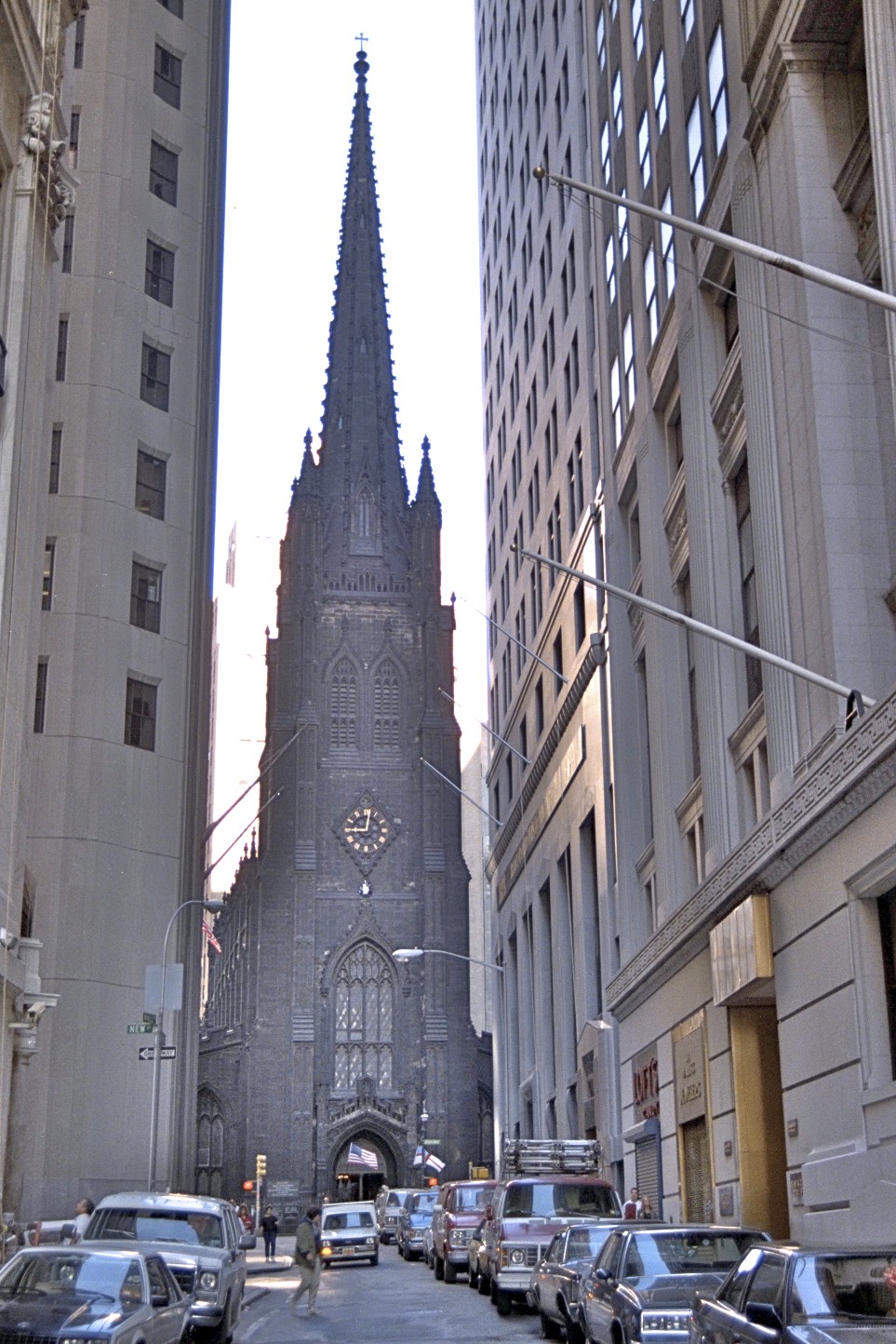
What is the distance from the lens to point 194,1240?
19.4 metres

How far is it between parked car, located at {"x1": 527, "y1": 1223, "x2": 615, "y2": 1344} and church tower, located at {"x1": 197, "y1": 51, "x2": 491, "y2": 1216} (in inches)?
2645

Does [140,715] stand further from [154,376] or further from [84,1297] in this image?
[84,1297]

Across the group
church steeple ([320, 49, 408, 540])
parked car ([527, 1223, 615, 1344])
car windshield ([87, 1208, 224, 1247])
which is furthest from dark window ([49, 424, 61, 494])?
church steeple ([320, 49, 408, 540])

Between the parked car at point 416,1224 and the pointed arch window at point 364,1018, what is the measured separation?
140 feet

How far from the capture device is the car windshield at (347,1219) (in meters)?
41.8

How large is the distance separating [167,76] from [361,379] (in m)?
71.6

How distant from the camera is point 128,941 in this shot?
34.2 meters

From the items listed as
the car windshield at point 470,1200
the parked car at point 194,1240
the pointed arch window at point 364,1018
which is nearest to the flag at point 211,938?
the pointed arch window at point 364,1018

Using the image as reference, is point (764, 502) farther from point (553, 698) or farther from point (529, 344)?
point (529, 344)

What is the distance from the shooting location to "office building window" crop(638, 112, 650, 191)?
33.0m

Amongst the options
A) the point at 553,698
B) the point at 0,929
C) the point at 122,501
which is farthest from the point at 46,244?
the point at 553,698

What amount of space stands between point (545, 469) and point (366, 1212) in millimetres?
22239

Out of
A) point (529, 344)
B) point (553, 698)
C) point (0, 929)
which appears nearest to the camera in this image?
point (0, 929)

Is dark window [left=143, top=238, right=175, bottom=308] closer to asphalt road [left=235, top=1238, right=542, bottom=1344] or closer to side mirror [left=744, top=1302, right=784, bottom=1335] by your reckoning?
asphalt road [left=235, top=1238, right=542, bottom=1344]
